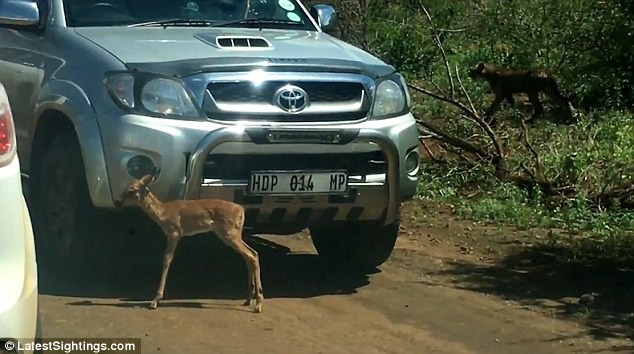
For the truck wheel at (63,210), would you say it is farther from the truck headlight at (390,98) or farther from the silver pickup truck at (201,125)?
the truck headlight at (390,98)

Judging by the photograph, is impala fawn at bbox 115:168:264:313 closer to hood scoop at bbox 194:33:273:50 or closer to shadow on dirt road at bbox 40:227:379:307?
shadow on dirt road at bbox 40:227:379:307

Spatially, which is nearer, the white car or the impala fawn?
the white car

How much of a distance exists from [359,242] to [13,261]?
348 centimetres

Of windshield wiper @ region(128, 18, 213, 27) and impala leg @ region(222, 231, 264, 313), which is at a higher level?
windshield wiper @ region(128, 18, 213, 27)

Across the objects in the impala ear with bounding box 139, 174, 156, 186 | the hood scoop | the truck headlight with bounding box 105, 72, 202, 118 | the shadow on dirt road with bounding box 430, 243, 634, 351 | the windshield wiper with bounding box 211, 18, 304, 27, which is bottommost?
the shadow on dirt road with bounding box 430, 243, 634, 351

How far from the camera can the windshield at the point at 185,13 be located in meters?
6.89

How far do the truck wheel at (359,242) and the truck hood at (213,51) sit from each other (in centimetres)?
91

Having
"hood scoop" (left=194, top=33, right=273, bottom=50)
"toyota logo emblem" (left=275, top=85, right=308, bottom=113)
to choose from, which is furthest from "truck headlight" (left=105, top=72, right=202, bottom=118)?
"hood scoop" (left=194, top=33, right=273, bottom=50)

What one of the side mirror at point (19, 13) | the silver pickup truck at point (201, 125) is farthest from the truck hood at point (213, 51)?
the side mirror at point (19, 13)

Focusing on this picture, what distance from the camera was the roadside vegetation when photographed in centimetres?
816

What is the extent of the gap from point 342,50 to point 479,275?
1513mm

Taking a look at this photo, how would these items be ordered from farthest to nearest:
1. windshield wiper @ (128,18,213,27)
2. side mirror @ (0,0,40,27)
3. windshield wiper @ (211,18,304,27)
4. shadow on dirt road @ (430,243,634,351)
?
1. windshield wiper @ (211,18,304,27)
2. windshield wiper @ (128,18,213,27)
3. side mirror @ (0,0,40,27)
4. shadow on dirt road @ (430,243,634,351)

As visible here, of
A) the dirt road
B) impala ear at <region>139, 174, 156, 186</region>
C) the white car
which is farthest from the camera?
impala ear at <region>139, 174, 156, 186</region>

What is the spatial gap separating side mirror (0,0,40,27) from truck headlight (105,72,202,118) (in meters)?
1.09
